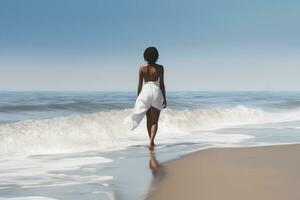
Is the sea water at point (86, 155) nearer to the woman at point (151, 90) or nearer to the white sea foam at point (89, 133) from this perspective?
the white sea foam at point (89, 133)

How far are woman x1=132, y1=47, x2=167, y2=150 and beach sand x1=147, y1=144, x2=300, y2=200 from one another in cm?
106

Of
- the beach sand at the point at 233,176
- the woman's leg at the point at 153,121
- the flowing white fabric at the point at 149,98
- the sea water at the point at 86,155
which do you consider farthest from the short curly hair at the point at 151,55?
the beach sand at the point at 233,176

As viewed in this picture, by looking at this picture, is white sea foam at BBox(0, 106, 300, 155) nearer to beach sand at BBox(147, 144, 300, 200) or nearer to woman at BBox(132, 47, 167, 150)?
woman at BBox(132, 47, 167, 150)

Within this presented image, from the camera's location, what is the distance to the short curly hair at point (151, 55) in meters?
7.02

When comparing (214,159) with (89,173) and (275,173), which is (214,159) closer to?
(275,173)

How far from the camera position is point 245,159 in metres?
5.79

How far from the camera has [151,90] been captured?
23.4 ft

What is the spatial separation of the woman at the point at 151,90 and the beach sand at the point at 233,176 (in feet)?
3.49

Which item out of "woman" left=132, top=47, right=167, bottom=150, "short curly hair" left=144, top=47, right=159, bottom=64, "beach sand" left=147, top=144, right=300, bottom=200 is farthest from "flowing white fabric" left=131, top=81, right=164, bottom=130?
"beach sand" left=147, top=144, right=300, bottom=200

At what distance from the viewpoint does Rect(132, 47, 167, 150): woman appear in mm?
7102

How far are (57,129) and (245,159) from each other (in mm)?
4995

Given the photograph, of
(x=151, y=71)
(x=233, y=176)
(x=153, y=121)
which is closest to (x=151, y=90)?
(x=151, y=71)

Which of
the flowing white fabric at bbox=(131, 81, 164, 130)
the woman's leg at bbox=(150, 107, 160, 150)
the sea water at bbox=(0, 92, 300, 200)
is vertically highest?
the flowing white fabric at bbox=(131, 81, 164, 130)

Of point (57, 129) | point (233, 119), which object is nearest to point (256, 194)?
point (57, 129)
